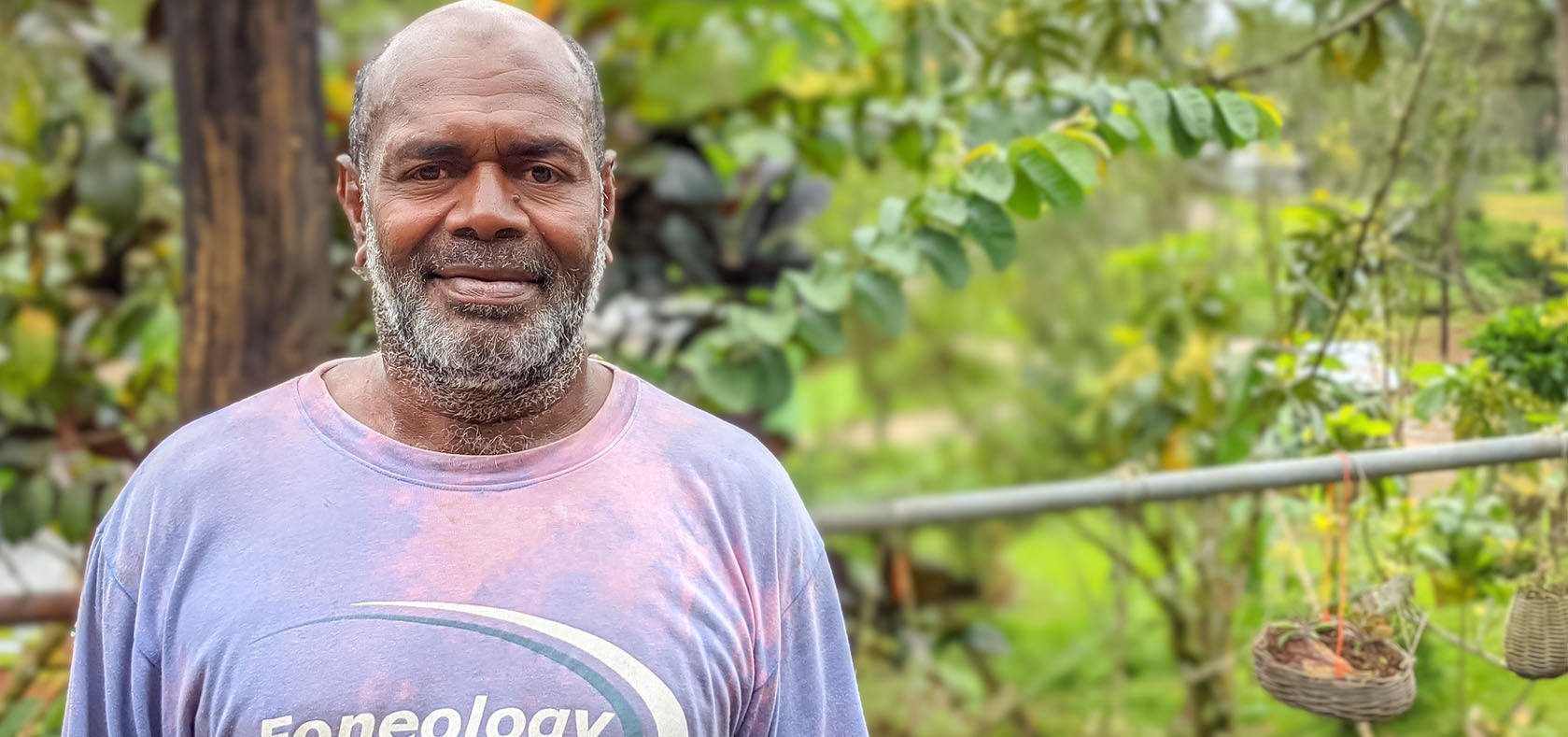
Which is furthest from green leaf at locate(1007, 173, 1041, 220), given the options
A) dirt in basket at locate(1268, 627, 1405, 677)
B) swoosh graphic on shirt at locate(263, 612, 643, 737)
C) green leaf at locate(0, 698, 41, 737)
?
green leaf at locate(0, 698, 41, 737)

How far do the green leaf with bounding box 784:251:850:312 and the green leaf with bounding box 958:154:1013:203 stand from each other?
32cm

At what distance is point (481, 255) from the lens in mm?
1307

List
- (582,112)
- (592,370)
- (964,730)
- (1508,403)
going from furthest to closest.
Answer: (964,730)
(1508,403)
(592,370)
(582,112)

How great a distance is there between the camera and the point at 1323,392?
77.4 inches

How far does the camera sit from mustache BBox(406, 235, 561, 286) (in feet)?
4.29

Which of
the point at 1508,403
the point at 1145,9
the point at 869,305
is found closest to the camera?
the point at 1508,403

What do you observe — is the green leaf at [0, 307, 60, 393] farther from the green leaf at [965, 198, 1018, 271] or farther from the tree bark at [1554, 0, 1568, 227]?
the tree bark at [1554, 0, 1568, 227]

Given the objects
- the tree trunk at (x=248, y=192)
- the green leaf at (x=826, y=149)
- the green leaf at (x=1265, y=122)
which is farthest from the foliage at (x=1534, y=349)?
the tree trunk at (x=248, y=192)

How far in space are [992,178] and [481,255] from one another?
0.89 m

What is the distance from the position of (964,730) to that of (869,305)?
161 centimetres

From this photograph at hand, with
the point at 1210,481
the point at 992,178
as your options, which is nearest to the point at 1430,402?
the point at 1210,481

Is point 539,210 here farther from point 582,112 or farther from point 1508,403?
point 1508,403

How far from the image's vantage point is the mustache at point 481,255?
1.31 m

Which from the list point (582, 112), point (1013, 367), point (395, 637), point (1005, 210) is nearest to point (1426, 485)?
point (1005, 210)
